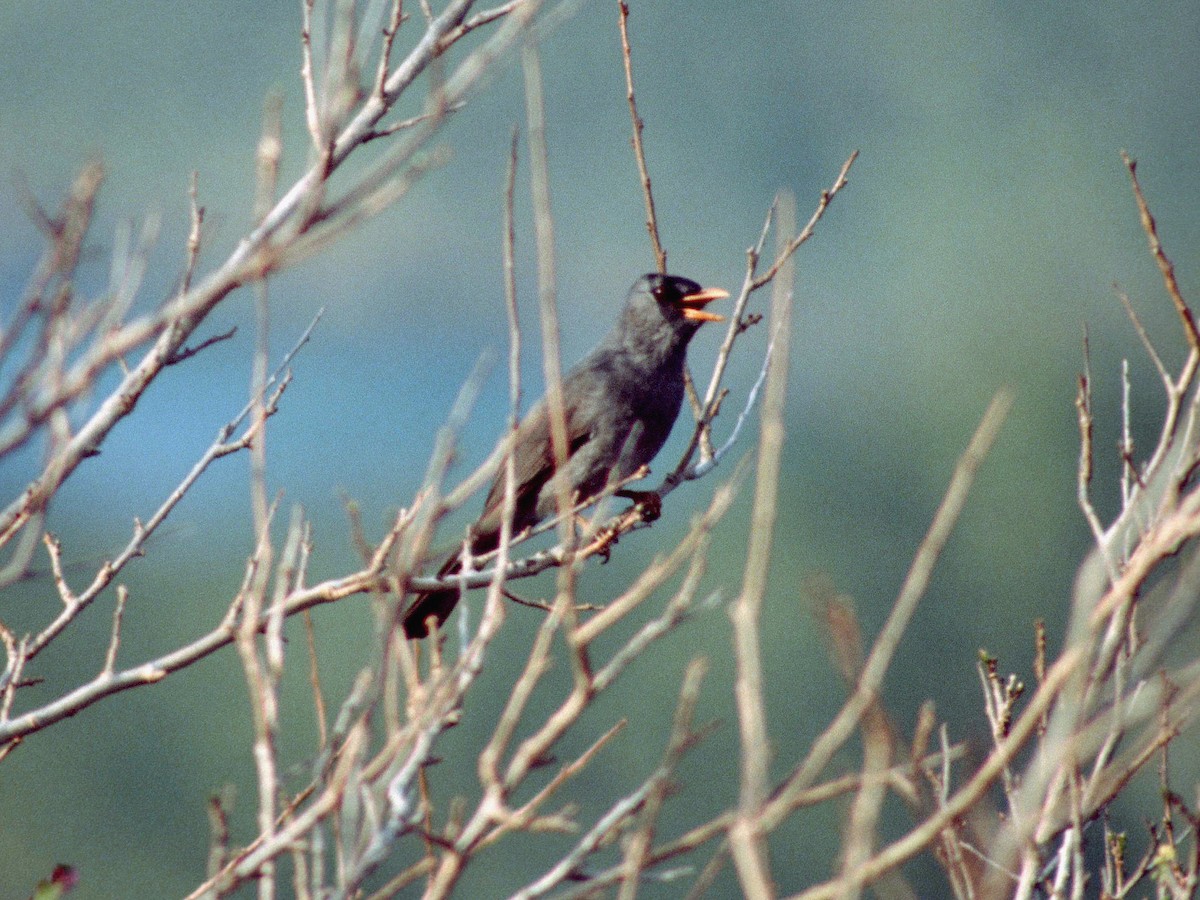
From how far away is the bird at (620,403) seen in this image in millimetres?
6652

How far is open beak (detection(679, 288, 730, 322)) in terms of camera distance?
281 inches

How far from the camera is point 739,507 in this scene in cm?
3300

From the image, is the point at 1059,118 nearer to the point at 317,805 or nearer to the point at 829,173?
the point at 829,173

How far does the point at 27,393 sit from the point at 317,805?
32.0 inches

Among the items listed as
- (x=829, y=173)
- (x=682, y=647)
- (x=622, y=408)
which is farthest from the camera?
(x=829, y=173)

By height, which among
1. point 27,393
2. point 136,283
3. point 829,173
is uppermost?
point 829,173

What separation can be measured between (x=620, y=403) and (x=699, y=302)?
86 centimetres

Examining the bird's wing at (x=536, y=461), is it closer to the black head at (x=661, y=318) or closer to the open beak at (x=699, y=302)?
the black head at (x=661, y=318)

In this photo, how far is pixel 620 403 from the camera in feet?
22.4

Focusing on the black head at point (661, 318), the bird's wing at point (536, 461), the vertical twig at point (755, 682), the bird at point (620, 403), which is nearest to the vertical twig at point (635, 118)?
the bird at point (620, 403)

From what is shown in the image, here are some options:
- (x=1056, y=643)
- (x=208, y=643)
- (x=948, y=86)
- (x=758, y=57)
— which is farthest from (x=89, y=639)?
(x=948, y=86)

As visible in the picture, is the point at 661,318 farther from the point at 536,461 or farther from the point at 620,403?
the point at 536,461

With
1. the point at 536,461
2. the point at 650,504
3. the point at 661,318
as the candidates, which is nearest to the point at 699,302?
the point at 661,318

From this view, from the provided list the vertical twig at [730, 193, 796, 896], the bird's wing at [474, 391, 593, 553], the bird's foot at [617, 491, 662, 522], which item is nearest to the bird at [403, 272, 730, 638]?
the bird's wing at [474, 391, 593, 553]
